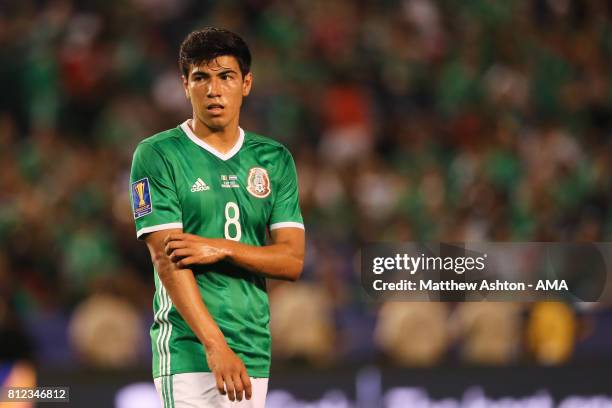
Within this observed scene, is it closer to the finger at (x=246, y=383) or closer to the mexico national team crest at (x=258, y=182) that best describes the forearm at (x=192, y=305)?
the finger at (x=246, y=383)

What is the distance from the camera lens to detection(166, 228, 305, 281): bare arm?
3031 mm

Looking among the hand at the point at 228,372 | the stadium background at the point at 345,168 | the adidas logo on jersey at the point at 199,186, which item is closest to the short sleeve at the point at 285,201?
the adidas logo on jersey at the point at 199,186

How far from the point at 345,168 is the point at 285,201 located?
633cm

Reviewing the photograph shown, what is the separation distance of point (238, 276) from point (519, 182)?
22.1 ft

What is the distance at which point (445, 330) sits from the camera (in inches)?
295

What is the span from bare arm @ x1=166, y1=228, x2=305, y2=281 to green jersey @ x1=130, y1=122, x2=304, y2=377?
3.1 inches

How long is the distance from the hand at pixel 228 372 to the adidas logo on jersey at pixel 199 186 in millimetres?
465

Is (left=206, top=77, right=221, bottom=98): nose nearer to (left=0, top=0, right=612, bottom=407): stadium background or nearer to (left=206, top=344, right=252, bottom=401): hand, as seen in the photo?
(left=206, top=344, right=252, bottom=401): hand

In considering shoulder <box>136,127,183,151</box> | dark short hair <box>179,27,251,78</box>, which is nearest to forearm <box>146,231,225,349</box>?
shoulder <box>136,127,183,151</box>

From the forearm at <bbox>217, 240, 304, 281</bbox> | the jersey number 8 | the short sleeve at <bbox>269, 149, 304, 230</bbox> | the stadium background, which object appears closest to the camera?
the forearm at <bbox>217, 240, 304, 281</bbox>

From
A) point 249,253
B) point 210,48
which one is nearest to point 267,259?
point 249,253

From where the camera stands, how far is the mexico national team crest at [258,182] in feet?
10.6

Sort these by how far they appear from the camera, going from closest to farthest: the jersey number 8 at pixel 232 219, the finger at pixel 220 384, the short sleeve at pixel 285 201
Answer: the finger at pixel 220 384 < the jersey number 8 at pixel 232 219 < the short sleeve at pixel 285 201

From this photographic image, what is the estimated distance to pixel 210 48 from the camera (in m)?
3.16
